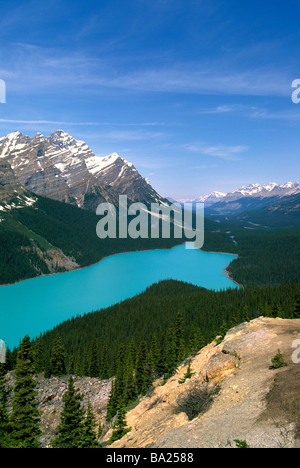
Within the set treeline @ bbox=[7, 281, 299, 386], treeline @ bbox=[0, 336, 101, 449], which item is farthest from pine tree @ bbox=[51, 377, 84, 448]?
treeline @ bbox=[7, 281, 299, 386]

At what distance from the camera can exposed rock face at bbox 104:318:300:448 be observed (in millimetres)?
15195

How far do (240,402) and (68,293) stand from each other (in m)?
132

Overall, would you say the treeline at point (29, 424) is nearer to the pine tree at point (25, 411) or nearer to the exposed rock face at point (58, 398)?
the pine tree at point (25, 411)

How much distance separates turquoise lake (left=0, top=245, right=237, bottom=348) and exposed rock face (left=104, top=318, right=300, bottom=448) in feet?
241

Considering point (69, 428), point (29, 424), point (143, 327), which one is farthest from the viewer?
point (143, 327)

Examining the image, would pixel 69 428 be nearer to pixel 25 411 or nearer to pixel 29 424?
A: pixel 29 424

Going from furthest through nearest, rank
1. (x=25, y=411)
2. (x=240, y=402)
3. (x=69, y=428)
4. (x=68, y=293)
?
1. (x=68, y=293)
2. (x=25, y=411)
3. (x=69, y=428)
4. (x=240, y=402)

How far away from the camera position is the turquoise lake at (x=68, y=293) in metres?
102

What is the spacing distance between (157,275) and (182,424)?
540 ft

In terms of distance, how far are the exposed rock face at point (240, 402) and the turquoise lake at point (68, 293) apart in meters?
73.4

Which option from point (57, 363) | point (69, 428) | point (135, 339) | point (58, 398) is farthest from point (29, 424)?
point (135, 339)

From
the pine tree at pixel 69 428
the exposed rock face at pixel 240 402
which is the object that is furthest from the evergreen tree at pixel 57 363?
the pine tree at pixel 69 428

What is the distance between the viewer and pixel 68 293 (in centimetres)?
14125
